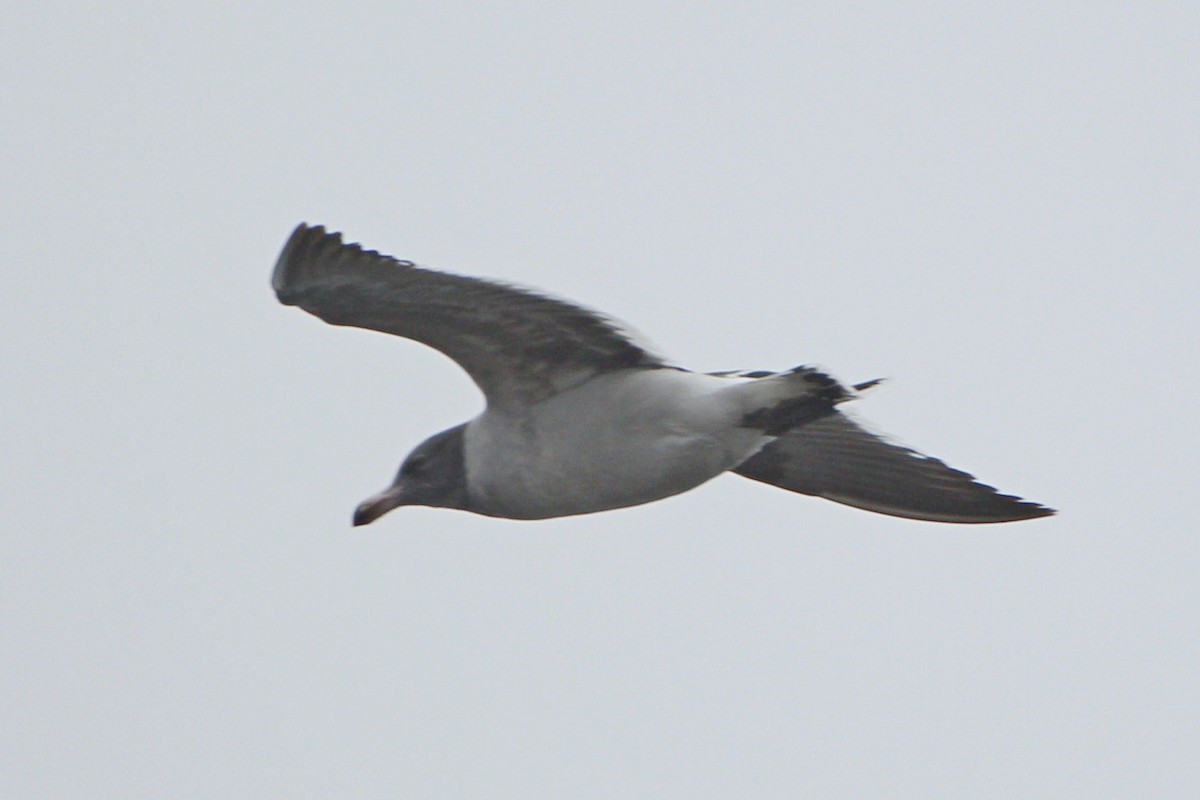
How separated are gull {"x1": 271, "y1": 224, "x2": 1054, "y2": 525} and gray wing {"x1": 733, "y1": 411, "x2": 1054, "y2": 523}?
3.82ft

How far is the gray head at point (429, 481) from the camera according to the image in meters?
10.0

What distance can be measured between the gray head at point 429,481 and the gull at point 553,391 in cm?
3

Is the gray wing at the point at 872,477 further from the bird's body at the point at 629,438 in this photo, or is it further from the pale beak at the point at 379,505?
the pale beak at the point at 379,505

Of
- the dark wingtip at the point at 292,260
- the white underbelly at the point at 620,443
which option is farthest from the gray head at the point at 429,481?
the dark wingtip at the point at 292,260

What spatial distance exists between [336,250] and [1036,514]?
13.4 ft

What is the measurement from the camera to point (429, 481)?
401 inches

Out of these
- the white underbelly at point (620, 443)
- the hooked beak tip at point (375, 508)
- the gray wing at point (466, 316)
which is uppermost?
the gray wing at point (466, 316)

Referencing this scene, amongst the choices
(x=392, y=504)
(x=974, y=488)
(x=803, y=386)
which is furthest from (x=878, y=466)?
(x=392, y=504)

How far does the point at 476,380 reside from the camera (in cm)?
948

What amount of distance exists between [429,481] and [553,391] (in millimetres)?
1120

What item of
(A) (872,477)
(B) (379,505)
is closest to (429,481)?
(B) (379,505)

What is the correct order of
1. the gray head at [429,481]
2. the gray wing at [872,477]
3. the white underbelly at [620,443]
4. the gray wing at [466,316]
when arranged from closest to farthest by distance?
the gray wing at [466,316], the white underbelly at [620,443], the gray head at [429,481], the gray wing at [872,477]

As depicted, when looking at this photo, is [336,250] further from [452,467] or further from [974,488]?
[974,488]

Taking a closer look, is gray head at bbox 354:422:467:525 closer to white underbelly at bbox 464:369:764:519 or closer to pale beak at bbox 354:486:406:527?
pale beak at bbox 354:486:406:527
